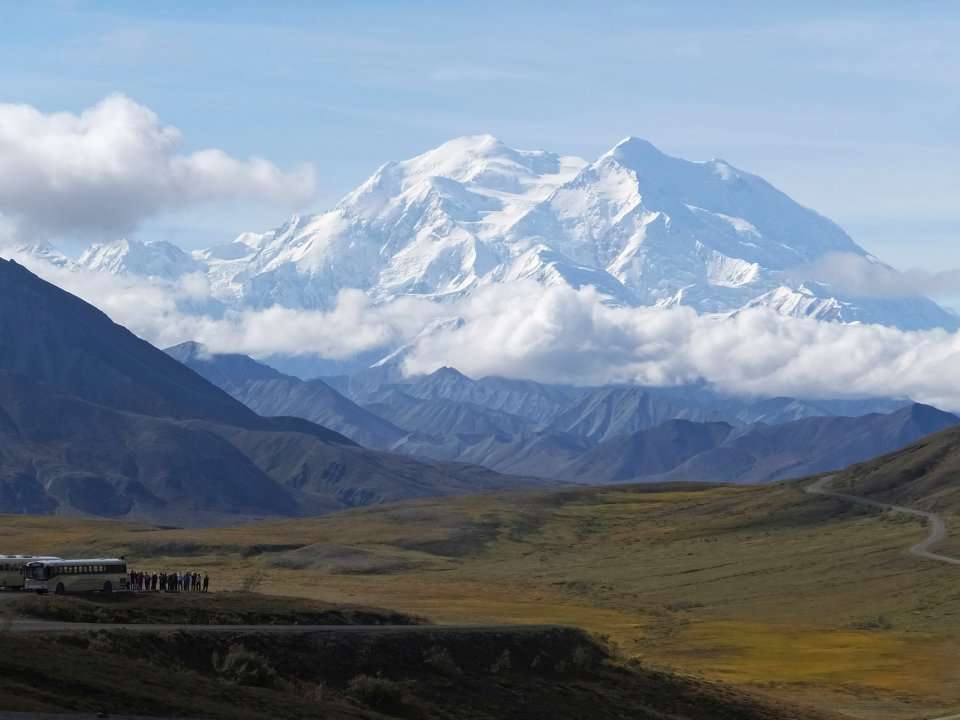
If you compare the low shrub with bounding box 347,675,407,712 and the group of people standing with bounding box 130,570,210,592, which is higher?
the group of people standing with bounding box 130,570,210,592

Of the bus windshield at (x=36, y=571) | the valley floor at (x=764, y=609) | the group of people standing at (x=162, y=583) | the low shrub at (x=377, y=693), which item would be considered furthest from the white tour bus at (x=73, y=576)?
the low shrub at (x=377, y=693)

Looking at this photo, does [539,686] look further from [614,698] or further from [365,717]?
[365,717]

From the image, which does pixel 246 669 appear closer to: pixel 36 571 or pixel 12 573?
pixel 36 571

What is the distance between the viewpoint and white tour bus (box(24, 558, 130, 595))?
8306 centimetres

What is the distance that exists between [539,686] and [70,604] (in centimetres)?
2178

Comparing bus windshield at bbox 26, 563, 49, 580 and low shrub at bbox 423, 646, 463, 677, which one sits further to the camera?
bus windshield at bbox 26, 563, 49, 580

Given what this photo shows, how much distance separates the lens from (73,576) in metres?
83.5

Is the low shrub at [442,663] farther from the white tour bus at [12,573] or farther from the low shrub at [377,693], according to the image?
the white tour bus at [12,573]

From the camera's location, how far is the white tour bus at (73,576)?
8306 cm

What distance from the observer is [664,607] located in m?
163

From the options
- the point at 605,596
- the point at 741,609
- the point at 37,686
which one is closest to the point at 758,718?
the point at 37,686

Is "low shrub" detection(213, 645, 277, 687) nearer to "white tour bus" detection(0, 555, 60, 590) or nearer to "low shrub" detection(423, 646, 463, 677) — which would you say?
"low shrub" detection(423, 646, 463, 677)

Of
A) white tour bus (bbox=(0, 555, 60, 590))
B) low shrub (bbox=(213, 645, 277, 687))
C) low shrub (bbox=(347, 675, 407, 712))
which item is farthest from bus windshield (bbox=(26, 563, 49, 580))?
low shrub (bbox=(347, 675, 407, 712))

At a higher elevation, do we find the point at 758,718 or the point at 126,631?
the point at 126,631
